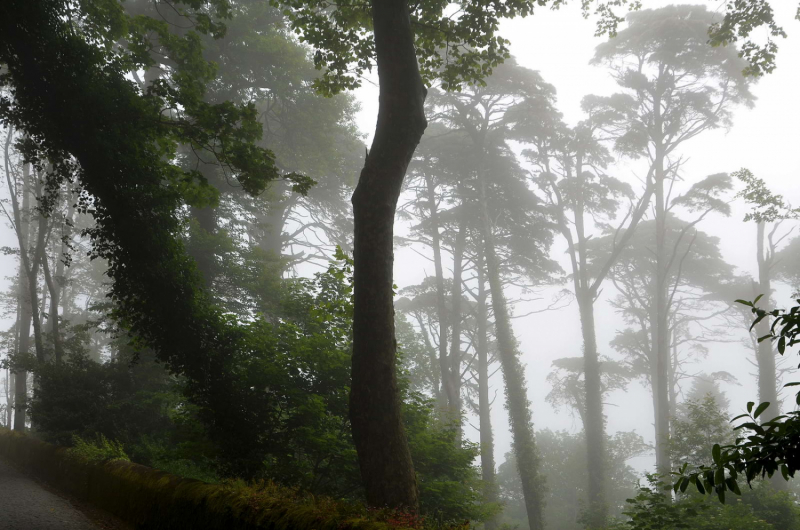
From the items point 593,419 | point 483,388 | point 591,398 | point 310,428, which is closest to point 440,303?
point 483,388

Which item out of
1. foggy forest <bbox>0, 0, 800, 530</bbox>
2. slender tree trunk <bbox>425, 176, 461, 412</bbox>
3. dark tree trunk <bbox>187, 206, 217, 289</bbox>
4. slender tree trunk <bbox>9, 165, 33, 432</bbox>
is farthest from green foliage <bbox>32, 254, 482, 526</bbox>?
slender tree trunk <bbox>9, 165, 33, 432</bbox>

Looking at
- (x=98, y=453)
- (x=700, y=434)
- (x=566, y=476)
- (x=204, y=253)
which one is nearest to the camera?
(x=98, y=453)

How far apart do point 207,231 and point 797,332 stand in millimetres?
18371

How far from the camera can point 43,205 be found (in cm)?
880

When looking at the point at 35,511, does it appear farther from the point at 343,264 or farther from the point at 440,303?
the point at 440,303

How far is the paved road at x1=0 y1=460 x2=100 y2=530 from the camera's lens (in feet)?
23.8

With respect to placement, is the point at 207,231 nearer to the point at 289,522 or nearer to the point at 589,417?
the point at 289,522

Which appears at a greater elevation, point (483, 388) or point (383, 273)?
point (383, 273)

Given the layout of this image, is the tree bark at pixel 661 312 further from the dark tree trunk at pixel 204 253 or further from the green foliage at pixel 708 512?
the dark tree trunk at pixel 204 253

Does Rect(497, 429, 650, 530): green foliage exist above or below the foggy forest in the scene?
below

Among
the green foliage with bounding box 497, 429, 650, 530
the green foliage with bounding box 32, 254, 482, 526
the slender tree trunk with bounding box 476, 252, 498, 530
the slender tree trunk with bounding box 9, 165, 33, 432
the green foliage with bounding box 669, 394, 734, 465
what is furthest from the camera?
the green foliage with bounding box 497, 429, 650, 530

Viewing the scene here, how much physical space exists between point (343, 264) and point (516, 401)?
13.3 m

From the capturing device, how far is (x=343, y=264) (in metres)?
9.89

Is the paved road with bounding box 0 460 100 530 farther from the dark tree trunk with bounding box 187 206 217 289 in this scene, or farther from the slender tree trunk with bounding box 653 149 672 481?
the slender tree trunk with bounding box 653 149 672 481
